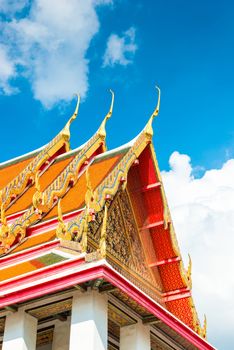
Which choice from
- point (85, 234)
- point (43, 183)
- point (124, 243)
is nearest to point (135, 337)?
point (85, 234)

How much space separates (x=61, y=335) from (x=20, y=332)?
3.34ft

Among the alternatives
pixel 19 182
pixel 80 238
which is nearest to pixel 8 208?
pixel 19 182

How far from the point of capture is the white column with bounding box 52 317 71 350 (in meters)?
8.39

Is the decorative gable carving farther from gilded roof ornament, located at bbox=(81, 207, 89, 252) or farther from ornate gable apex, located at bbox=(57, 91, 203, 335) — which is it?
gilded roof ornament, located at bbox=(81, 207, 89, 252)

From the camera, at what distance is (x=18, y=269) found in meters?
8.16

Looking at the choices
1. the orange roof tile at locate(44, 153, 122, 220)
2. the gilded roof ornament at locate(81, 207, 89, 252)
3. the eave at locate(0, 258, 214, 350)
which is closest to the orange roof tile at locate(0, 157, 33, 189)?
the orange roof tile at locate(44, 153, 122, 220)

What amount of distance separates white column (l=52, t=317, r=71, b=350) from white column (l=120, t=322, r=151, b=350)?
65cm

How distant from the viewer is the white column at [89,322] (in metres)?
7.09

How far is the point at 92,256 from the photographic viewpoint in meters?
7.33

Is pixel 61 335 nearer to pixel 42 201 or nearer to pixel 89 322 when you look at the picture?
pixel 89 322

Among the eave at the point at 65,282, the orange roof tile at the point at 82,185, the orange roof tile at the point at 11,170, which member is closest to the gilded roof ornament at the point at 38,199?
the orange roof tile at the point at 82,185

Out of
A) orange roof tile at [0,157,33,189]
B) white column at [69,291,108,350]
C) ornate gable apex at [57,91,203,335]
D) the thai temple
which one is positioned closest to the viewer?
white column at [69,291,108,350]

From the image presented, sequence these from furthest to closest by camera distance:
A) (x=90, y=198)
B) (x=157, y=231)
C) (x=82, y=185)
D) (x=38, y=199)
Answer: (x=157, y=231), (x=82, y=185), (x=38, y=199), (x=90, y=198)

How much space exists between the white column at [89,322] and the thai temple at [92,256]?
0.01 metres
